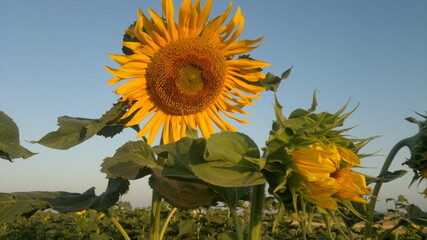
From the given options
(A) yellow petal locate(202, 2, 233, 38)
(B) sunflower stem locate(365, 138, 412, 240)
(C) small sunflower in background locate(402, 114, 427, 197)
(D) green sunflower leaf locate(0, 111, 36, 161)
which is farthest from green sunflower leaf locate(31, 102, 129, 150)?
(C) small sunflower in background locate(402, 114, 427, 197)

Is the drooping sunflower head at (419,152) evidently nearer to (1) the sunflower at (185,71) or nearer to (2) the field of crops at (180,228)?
(2) the field of crops at (180,228)

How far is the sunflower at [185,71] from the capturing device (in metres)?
2.99

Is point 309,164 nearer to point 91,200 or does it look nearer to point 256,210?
point 256,210

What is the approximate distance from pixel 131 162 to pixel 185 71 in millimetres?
1339

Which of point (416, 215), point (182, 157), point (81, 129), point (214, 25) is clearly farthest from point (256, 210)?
point (416, 215)

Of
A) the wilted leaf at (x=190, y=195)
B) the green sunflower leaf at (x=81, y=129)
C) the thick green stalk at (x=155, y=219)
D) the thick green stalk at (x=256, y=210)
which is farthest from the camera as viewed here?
the green sunflower leaf at (x=81, y=129)

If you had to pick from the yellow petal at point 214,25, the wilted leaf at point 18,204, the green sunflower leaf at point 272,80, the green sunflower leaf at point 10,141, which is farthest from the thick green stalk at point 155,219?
the yellow petal at point 214,25

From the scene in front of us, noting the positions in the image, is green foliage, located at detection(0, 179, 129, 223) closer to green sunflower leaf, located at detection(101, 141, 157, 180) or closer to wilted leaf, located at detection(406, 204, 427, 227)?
green sunflower leaf, located at detection(101, 141, 157, 180)

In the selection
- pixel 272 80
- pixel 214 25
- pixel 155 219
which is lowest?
pixel 155 219

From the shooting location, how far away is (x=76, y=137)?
2723 mm

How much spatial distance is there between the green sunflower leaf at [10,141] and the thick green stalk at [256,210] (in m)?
1.21

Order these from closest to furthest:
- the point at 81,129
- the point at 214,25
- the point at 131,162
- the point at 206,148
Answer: the point at 206,148
the point at 131,162
the point at 81,129
the point at 214,25

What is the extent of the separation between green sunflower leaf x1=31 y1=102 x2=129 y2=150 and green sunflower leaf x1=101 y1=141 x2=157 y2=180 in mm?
518

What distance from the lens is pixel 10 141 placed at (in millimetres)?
2271
